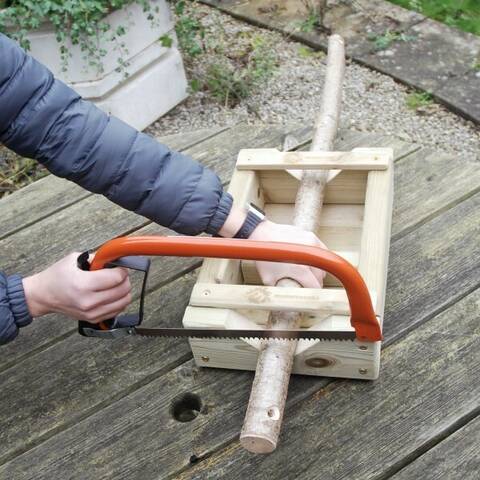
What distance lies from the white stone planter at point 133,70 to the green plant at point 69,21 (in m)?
0.04

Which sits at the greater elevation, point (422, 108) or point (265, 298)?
point (265, 298)

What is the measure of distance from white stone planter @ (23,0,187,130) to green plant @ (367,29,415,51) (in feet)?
2.88

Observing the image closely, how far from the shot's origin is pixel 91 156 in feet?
4.75

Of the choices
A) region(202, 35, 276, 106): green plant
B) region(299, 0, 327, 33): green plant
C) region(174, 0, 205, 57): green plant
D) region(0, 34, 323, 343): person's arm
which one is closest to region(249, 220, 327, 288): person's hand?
region(0, 34, 323, 343): person's arm

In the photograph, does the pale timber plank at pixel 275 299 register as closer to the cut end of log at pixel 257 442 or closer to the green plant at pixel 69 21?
the cut end of log at pixel 257 442

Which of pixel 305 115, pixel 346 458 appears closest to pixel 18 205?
pixel 346 458

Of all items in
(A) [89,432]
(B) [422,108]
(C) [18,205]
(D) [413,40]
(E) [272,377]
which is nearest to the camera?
(E) [272,377]

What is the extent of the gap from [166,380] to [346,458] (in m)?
0.41

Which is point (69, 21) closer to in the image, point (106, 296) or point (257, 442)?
point (106, 296)

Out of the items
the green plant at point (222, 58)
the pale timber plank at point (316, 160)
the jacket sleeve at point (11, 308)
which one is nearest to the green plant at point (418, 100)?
the green plant at point (222, 58)

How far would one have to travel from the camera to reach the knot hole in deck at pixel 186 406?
1401mm

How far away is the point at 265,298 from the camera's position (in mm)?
1351

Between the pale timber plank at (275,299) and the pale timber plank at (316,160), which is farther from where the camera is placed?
the pale timber plank at (316,160)

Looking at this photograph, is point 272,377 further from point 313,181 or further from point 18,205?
point 18,205
